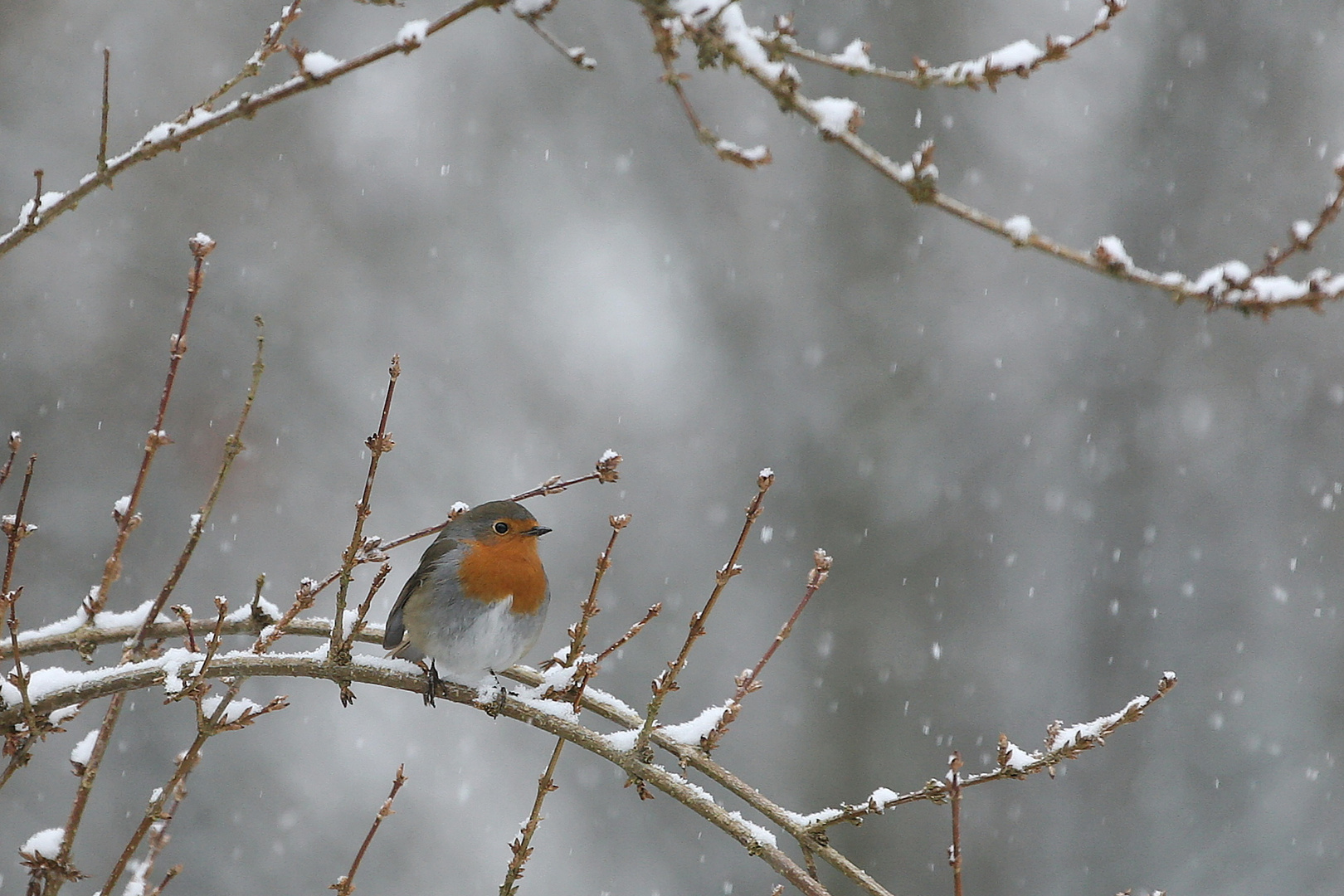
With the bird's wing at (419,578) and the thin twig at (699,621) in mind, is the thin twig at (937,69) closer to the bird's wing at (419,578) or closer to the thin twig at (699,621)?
the thin twig at (699,621)

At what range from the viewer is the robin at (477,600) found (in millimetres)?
3555

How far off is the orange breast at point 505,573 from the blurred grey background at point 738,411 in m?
5.56

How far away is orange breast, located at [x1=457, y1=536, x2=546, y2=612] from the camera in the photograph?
143 inches

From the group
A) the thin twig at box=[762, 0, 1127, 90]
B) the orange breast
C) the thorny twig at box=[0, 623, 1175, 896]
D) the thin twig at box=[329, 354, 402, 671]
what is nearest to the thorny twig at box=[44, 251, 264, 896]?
the thorny twig at box=[0, 623, 1175, 896]

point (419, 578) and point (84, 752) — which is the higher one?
point (419, 578)

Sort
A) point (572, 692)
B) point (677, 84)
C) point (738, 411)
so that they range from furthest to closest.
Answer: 1. point (738, 411)
2. point (572, 692)
3. point (677, 84)

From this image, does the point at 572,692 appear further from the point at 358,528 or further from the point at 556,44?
the point at 556,44

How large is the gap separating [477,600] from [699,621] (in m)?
1.65

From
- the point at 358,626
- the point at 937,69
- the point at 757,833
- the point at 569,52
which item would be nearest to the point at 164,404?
the point at 358,626

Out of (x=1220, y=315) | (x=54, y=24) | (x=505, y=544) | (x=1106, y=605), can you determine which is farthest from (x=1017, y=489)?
(x=54, y=24)

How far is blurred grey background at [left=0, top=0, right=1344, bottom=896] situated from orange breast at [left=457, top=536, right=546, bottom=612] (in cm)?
556

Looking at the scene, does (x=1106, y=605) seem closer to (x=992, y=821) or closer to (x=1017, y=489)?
(x=1017, y=489)

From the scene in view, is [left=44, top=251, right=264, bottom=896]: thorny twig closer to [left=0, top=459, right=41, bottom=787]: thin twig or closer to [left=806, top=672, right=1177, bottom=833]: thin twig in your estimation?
[left=0, top=459, right=41, bottom=787]: thin twig

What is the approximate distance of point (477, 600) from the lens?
3.60 meters
